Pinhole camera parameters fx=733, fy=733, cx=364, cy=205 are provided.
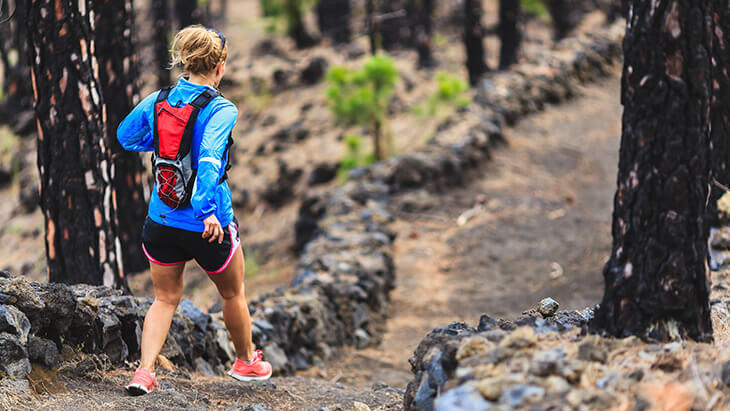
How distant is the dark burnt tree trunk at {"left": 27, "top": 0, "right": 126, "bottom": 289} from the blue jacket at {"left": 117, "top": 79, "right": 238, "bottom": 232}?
1.49 meters

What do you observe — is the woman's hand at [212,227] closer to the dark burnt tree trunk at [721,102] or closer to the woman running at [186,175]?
the woman running at [186,175]

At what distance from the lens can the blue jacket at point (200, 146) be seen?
3441 millimetres

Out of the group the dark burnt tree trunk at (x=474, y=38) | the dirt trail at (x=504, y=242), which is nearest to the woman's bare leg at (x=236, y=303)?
the dirt trail at (x=504, y=242)

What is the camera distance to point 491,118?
1329 cm

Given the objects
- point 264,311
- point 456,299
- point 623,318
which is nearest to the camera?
point 623,318

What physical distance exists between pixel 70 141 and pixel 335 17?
67.7ft

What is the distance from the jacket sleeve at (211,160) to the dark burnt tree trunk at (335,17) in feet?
69.3

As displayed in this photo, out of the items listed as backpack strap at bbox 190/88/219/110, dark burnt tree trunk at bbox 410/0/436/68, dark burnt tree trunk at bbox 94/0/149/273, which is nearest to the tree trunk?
dark burnt tree trunk at bbox 94/0/149/273

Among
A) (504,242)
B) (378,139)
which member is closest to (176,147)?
(504,242)

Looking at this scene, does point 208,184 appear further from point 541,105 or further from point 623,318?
point 541,105

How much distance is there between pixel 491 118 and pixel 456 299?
608 centimetres

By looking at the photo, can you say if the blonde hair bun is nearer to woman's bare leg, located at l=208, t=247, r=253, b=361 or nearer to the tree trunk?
woman's bare leg, located at l=208, t=247, r=253, b=361

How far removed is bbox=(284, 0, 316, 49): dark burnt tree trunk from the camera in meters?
23.4

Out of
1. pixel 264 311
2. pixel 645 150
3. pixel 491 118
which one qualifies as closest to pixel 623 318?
pixel 645 150
